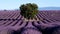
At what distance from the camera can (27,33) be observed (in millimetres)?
7391

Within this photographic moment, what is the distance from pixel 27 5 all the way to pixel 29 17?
2102mm

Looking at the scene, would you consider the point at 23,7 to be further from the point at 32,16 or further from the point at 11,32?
the point at 11,32

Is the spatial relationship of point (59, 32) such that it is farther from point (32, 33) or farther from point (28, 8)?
point (28, 8)

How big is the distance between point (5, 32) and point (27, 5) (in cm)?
2999

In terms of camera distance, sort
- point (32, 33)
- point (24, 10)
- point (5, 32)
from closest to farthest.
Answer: point (32, 33), point (5, 32), point (24, 10)

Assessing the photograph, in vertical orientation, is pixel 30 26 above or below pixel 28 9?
above

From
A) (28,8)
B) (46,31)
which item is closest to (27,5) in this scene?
(28,8)

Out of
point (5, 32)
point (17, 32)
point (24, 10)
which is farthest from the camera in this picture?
point (24, 10)

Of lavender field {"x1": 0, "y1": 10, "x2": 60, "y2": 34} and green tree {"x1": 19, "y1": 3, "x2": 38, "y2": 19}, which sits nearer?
lavender field {"x1": 0, "y1": 10, "x2": 60, "y2": 34}

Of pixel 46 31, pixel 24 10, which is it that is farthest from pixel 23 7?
pixel 46 31

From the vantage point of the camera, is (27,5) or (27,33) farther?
(27,5)

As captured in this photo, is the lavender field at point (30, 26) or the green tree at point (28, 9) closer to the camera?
the lavender field at point (30, 26)

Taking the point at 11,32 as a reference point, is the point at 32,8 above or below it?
below

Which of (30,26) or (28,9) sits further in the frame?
(28,9)
